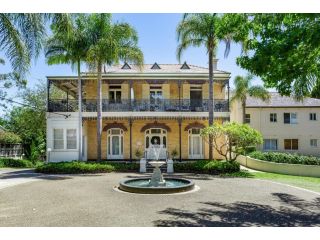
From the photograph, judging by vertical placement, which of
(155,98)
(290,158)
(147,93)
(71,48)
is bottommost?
(290,158)

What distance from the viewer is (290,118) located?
3503cm

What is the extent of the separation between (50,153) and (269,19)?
19743 mm

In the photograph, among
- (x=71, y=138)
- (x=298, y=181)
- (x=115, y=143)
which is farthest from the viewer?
(x=115, y=143)

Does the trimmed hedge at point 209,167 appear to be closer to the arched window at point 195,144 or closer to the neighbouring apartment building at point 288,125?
the arched window at point 195,144

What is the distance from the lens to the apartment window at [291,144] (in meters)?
34.9

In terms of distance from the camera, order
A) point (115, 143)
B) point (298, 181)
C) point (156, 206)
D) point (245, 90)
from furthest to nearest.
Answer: point (245, 90), point (115, 143), point (298, 181), point (156, 206)

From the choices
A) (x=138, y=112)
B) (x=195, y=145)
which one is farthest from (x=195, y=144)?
(x=138, y=112)

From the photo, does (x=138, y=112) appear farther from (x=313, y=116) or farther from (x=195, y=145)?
(x=313, y=116)

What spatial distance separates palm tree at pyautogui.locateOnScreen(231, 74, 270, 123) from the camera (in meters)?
31.9

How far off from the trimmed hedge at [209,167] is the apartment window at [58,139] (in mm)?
9353

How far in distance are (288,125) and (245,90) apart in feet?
22.0

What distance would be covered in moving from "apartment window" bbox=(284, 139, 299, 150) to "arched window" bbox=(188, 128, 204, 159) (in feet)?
41.4

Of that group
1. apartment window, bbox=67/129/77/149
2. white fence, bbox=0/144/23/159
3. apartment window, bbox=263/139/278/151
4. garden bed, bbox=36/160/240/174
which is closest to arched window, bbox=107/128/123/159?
apartment window, bbox=67/129/77/149

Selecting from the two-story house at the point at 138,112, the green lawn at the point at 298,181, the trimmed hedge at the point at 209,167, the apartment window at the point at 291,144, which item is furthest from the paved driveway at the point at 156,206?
the apartment window at the point at 291,144
